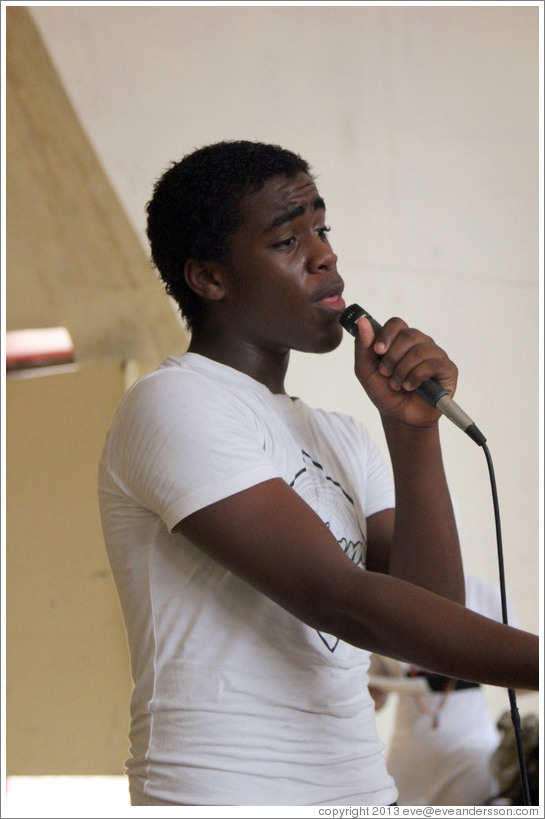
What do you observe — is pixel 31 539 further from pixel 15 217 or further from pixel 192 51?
pixel 192 51

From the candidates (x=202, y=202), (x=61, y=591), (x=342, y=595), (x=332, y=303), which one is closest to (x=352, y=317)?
(x=332, y=303)

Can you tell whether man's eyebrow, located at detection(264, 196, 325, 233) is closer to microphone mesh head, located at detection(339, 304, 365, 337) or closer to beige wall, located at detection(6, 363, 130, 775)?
microphone mesh head, located at detection(339, 304, 365, 337)

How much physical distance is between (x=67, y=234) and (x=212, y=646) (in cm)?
236

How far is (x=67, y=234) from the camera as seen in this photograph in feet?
10.3

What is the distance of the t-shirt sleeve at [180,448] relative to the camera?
0.98 m

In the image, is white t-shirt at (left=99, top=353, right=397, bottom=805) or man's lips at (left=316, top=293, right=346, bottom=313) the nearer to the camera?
white t-shirt at (left=99, top=353, right=397, bottom=805)

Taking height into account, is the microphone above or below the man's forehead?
below

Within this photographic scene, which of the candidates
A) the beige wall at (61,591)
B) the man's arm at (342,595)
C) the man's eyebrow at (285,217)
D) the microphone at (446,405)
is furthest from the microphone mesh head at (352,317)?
→ the beige wall at (61,591)

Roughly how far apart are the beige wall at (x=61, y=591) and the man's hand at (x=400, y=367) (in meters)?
1.95

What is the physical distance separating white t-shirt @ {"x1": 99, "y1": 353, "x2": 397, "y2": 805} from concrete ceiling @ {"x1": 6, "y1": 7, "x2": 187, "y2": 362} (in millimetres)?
2042

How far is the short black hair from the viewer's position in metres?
1.25

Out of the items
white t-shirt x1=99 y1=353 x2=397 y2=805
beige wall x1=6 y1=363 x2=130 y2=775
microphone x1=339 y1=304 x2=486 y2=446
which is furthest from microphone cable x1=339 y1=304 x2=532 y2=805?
beige wall x1=6 y1=363 x2=130 y2=775

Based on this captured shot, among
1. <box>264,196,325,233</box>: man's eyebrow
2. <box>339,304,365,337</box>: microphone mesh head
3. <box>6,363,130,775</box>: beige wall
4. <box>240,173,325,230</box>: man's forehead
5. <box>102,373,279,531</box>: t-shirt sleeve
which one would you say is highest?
<box>240,173,325,230</box>: man's forehead

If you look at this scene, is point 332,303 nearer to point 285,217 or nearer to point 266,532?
point 285,217
